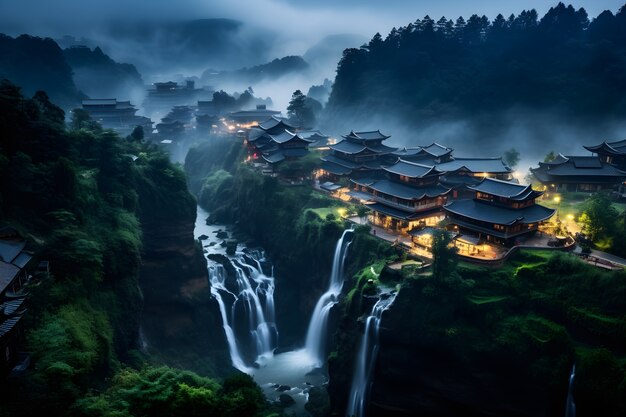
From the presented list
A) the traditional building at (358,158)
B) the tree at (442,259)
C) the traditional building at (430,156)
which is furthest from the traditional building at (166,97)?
the tree at (442,259)

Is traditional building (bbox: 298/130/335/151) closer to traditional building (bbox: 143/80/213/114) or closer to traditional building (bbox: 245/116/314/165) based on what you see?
traditional building (bbox: 245/116/314/165)

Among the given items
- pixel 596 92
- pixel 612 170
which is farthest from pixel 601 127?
pixel 612 170

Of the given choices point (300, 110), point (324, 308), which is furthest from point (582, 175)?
point (300, 110)

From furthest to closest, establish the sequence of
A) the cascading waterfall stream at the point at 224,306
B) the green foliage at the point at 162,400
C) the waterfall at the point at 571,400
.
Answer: the cascading waterfall stream at the point at 224,306 → the waterfall at the point at 571,400 → the green foliage at the point at 162,400

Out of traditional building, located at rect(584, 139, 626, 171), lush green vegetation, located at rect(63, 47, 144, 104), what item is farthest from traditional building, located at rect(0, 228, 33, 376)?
lush green vegetation, located at rect(63, 47, 144, 104)

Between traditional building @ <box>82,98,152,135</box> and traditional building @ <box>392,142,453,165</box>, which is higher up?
traditional building @ <box>82,98,152,135</box>

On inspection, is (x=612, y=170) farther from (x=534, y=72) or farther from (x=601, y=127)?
(x=534, y=72)

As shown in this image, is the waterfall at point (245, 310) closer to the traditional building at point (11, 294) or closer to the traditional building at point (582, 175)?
the traditional building at point (11, 294)
